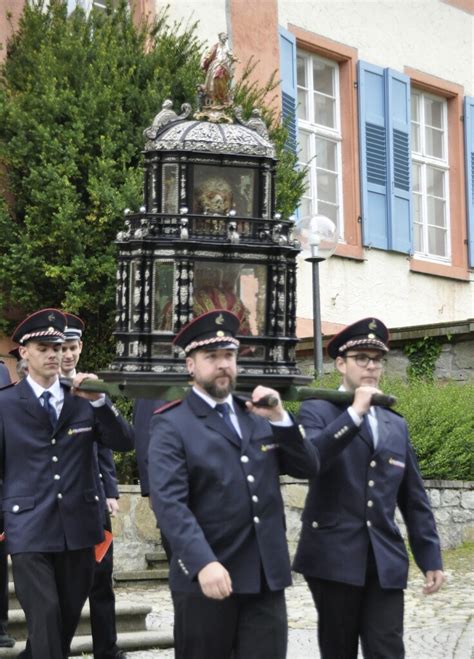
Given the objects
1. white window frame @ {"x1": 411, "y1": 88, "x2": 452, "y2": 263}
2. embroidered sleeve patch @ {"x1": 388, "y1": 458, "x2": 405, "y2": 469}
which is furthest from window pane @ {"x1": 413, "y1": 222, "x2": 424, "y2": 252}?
embroidered sleeve patch @ {"x1": 388, "y1": 458, "x2": 405, "y2": 469}

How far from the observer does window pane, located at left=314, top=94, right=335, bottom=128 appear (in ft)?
71.4

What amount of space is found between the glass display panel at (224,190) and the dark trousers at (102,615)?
2.59m

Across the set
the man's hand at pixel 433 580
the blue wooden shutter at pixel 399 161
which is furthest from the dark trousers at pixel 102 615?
the blue wooden shutter at pixel 399 161

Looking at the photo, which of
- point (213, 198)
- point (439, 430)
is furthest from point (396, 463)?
point (439, 430)

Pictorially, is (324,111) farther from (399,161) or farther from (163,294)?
(163,294)

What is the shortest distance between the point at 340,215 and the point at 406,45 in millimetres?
2709

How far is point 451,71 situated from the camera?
920 inches

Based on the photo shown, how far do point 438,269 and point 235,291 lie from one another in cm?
1277

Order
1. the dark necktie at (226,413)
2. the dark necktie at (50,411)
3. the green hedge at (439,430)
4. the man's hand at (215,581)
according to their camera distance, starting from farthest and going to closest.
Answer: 1. the green hedge at (439,430)
2. the dark necktie at (50,411)
3. the dark necktie at (226,413)
4. the man's hand at (215,581)

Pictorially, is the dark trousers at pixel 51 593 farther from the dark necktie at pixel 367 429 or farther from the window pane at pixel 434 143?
the window pane at pixel 434 143

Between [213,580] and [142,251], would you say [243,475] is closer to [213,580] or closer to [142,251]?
[213,580]

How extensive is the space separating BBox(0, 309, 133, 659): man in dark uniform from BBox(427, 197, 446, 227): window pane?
1606 centimetres

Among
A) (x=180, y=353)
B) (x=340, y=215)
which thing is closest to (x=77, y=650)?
(x=180, y=353)

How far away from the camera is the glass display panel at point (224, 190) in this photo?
10.5 meters
